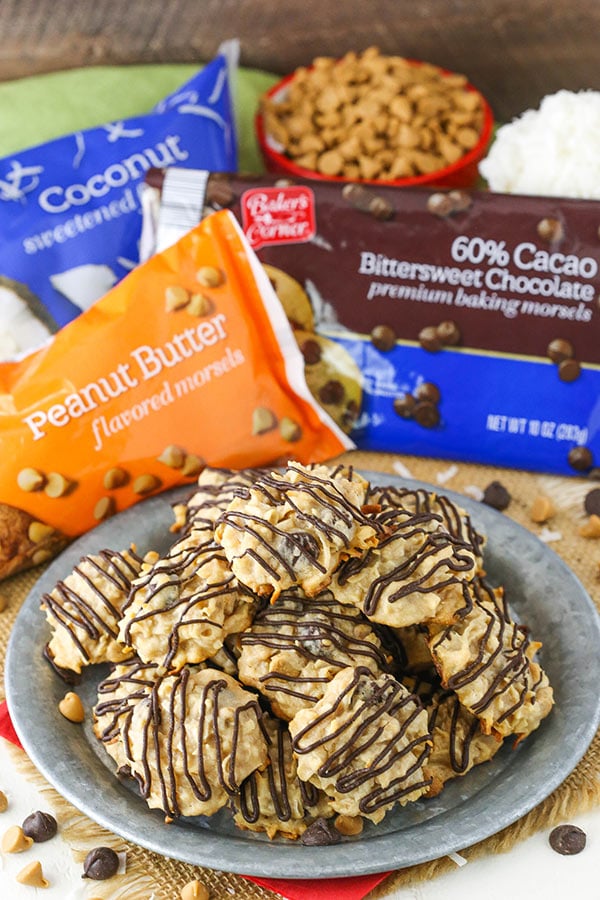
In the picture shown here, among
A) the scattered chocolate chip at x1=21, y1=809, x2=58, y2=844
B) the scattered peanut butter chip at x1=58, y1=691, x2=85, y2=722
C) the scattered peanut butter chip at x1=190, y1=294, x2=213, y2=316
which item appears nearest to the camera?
the scattered chocolate chip at x1=21, y1=809, x2=58, y2=844

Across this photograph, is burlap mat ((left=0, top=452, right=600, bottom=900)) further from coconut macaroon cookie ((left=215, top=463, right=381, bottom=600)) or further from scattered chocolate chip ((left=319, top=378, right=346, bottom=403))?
scattered chocolate chip ((left=319, top=378, right=346, bottom=403))

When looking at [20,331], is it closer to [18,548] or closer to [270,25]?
[18,548]

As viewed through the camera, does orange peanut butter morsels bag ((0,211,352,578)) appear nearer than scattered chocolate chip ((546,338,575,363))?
Yes

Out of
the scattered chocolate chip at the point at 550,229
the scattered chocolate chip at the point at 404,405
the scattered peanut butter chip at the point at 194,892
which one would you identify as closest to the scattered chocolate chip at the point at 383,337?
the scattered chocolate chip at the point at 404,405

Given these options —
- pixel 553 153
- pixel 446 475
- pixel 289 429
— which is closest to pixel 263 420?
pixel 289 429

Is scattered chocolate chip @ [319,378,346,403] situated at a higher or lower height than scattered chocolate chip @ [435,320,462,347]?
lower

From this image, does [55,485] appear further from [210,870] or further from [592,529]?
[592,529]

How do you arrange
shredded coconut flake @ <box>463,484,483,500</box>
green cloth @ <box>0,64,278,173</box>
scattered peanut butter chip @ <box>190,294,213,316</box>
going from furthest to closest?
green cloth @ <box>0,64,278,173</box> < shredded coconut flake @ <box>463,484,483,500</box> < scattered peanut butter chip @ <box>190,294,213,316</box>

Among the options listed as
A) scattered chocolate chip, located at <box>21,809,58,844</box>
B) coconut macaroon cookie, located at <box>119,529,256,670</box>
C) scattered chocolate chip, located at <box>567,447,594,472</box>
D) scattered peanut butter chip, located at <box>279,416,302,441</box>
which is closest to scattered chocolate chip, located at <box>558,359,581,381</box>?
scattered chocolate chip, located at <box>567,447,594,472</box>
